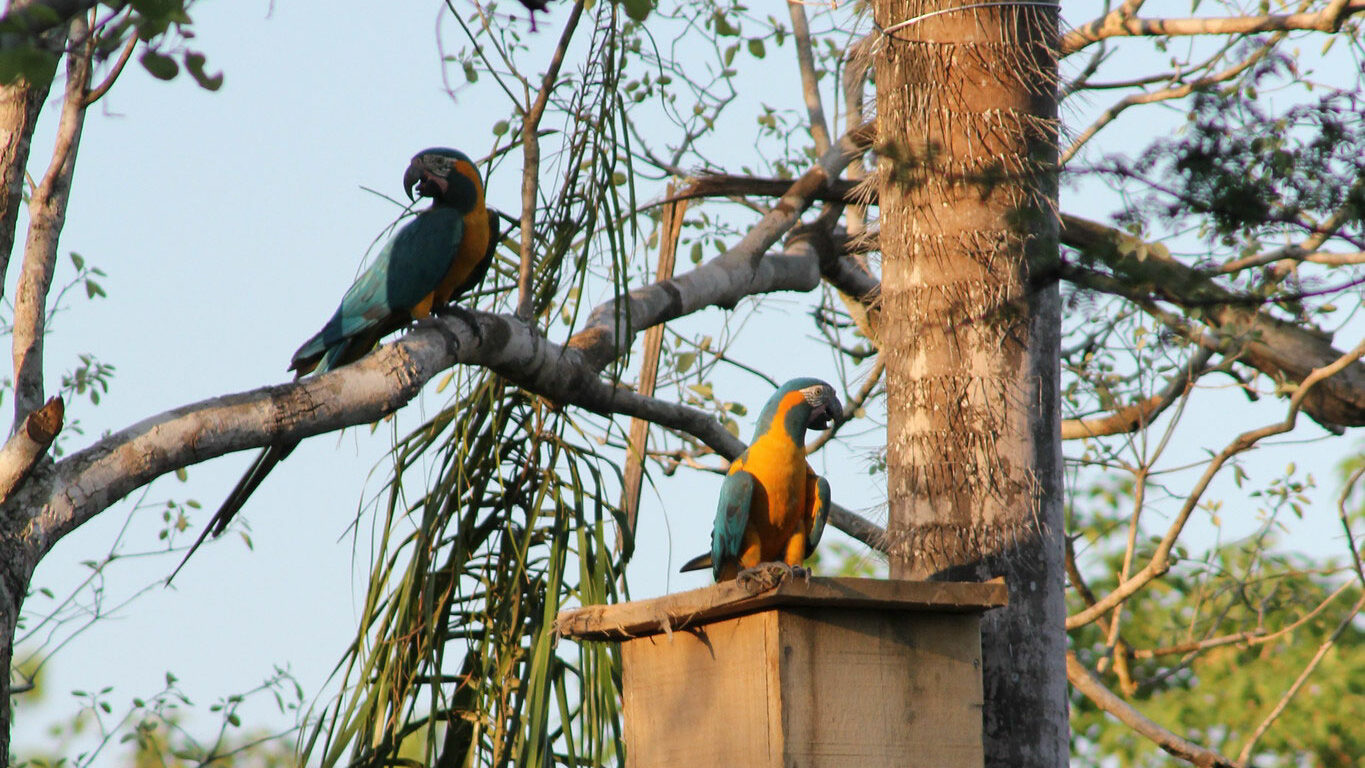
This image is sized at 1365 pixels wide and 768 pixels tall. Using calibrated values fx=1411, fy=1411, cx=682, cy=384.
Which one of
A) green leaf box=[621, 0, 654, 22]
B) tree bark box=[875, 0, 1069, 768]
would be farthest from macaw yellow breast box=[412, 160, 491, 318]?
green leaf box=[621, 0, 654, 22]

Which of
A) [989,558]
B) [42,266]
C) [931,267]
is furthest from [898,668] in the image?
[42,266]

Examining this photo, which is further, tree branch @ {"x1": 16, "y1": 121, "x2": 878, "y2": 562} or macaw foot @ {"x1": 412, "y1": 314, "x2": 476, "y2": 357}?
macaw foot @ {"x1": 412, "y1": 314, "x2": 476, "y2": 357}

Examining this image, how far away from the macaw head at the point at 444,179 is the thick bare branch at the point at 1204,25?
1.69m

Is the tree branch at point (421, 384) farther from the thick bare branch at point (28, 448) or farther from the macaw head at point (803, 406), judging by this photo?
the macaw head at point (803, 406)

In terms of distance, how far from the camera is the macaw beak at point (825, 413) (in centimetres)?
317

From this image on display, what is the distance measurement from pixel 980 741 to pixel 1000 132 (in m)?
1.25

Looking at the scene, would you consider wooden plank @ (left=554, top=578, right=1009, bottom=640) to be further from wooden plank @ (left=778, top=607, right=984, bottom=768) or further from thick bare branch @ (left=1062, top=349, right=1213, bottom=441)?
thick bare branch @ (left=1062, top=349, right=1213, bottom=441)

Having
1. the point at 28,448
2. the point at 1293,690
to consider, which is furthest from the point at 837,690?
the point at 1293,690

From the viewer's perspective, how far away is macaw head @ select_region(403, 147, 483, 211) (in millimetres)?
4060

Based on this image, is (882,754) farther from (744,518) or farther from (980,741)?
(744,518)

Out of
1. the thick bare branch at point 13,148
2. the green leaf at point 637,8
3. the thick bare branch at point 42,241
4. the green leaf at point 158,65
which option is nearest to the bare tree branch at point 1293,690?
the green leaf at point 637,8

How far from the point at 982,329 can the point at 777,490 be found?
0.60 m

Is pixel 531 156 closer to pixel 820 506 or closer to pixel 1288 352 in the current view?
pixel 820 506

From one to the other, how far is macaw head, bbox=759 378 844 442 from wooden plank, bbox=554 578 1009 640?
67 cm
